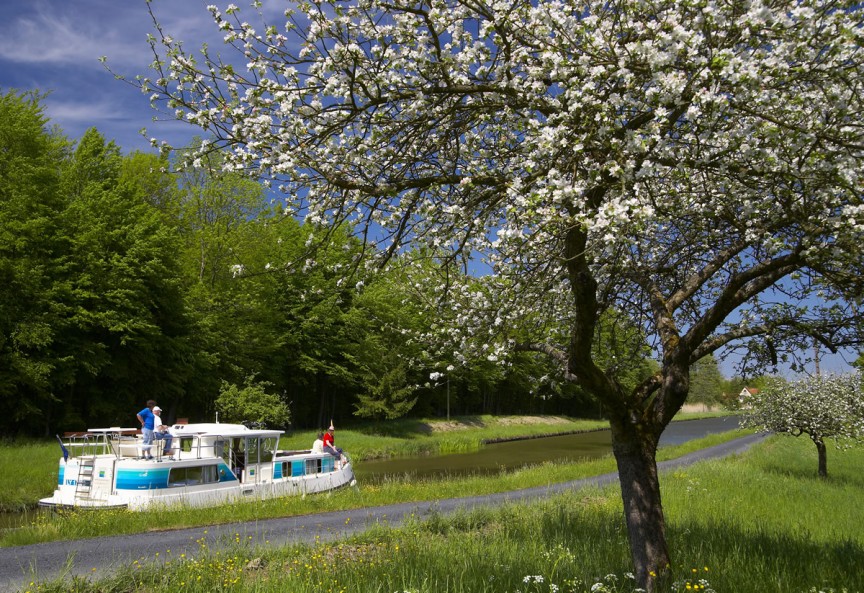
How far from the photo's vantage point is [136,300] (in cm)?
2938

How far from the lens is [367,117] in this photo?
19.2 ft

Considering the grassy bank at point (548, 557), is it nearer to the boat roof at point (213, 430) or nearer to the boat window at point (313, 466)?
the boat roof at point (213, 430)

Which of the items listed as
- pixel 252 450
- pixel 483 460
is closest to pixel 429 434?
pixel 483 460

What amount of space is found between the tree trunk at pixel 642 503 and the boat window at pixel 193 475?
13.3m

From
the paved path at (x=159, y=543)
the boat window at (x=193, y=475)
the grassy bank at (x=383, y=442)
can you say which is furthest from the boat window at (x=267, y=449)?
the grassy bank at (x=383, y=442)

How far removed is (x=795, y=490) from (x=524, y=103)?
1570 cm

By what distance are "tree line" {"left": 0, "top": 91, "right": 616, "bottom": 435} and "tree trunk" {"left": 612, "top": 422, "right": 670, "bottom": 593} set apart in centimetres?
1225

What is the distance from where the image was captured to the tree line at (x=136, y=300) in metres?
26.1

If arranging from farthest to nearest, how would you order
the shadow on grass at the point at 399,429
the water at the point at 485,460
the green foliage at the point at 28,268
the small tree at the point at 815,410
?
the shadow on grass at the point at 399,429, the water at the point at 485,460, the green foliage at the point at 28,268, the small tree at the point at 815,410

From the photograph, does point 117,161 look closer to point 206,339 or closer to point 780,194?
point 206,339

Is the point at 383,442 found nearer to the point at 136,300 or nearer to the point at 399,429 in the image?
the point at 399,429

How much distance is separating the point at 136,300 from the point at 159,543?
20589 mm

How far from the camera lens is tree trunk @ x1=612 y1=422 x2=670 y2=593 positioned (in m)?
6.39

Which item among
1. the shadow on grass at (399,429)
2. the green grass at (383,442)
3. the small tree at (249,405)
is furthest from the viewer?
the shadow on grass at (399,429)
